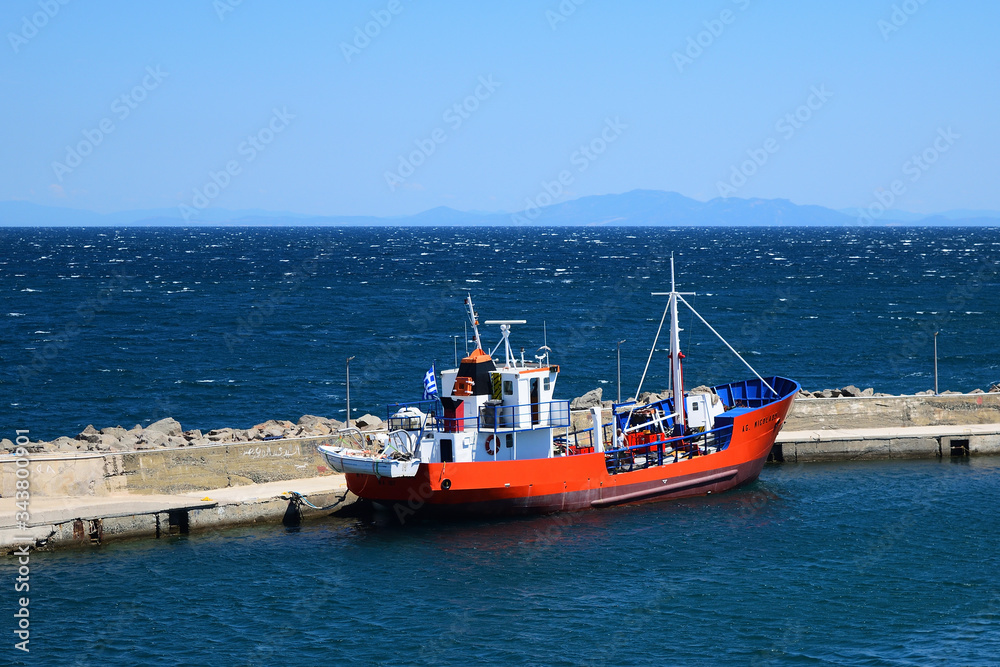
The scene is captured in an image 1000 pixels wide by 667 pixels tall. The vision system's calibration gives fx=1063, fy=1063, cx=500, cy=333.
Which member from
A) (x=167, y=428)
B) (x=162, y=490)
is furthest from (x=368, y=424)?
(x=162, y=490)

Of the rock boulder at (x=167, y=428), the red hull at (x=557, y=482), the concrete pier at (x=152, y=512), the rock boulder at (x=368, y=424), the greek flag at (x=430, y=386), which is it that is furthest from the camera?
the rock boulder at (x=167, y=428)

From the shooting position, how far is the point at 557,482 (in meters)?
30.3

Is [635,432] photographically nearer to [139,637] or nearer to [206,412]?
[139,637]

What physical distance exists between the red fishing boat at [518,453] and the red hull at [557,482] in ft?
0.10

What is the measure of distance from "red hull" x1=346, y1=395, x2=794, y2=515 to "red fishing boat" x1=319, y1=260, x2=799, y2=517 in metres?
0.03

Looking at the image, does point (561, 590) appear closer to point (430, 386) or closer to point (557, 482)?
point (557, 482)

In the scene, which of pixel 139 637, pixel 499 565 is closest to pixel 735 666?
pixel 499 565

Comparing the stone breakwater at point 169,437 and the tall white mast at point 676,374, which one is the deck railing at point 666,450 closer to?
the tall white mast at point 676,374

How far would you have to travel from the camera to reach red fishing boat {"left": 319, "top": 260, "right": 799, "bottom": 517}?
29281 mm

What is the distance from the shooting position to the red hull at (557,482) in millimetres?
29219

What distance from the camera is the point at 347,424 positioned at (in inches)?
1344

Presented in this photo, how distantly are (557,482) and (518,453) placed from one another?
1.38 metres

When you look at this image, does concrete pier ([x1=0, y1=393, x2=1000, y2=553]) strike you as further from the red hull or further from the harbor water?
the red hull

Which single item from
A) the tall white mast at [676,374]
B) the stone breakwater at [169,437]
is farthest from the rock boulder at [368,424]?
the tall white mast at [676,374]
